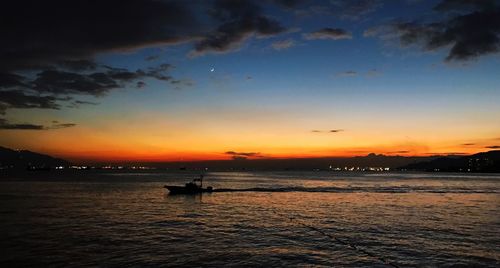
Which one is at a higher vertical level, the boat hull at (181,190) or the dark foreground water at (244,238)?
the boat hull at (181,190)

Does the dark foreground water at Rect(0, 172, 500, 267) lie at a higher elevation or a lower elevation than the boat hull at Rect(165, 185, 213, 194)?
lower

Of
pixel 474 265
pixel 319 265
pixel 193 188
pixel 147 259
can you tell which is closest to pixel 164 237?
pixel 147 259

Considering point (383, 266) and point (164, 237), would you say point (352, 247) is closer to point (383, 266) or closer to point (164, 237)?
point (383, 266)

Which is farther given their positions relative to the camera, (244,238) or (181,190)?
(181,190)

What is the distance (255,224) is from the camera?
44031 millimetres

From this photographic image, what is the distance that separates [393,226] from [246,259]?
21.6 meters

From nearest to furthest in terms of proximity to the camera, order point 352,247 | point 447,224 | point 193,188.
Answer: point 352,247 < point 447,224 < point 193,188

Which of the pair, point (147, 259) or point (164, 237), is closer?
point (147, 259)

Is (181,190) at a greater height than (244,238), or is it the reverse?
(181,190)

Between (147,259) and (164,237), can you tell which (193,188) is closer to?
(164,237)

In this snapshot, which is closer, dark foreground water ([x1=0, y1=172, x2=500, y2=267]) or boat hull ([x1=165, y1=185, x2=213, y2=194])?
dark foreground water ([x1=0, y1=172, x2=500, y2=267])

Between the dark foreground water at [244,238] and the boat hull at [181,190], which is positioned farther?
the boat hull at [181,190]

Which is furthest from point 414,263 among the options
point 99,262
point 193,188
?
point 193,188

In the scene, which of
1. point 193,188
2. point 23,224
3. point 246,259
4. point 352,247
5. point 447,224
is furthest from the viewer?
point 193,188
